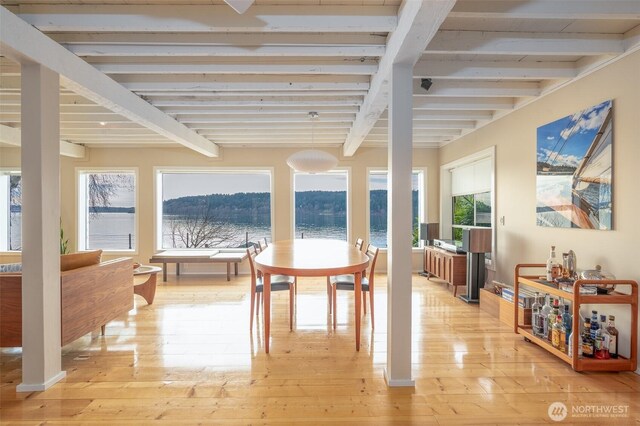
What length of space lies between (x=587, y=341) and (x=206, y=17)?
11.7ft

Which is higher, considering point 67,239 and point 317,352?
point 67,239

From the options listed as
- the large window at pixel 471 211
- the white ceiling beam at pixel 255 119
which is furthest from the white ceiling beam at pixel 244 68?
the large window at pixel 471 211

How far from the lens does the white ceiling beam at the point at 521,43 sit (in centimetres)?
238

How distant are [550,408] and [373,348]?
4.10ft

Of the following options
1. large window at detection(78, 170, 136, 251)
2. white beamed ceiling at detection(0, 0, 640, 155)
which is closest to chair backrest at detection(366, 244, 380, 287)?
white beamed ceiling at detection(0, 0, 640, 155)

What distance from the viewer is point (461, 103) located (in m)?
3.72

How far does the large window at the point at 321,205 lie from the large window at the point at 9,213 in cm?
518

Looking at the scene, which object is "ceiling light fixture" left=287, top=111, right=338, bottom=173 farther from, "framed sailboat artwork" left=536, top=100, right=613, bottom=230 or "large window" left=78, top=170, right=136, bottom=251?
"large window" left=78, top=170, right=136, bottom=251

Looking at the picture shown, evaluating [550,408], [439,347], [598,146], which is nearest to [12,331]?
[439,347]

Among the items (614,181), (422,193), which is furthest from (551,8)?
(422,193)

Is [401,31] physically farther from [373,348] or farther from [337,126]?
[337,126]

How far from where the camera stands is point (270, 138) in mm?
5398

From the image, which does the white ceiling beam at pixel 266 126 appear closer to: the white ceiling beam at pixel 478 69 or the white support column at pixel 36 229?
the white ceiling beam at pixel 478 69

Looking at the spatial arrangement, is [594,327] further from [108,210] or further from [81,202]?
[81,202]
